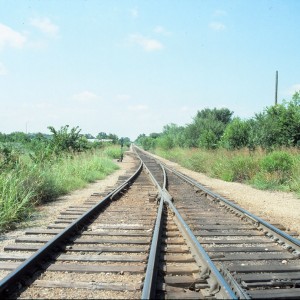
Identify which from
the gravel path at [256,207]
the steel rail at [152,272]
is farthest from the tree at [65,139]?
the steel rail at [152,272]

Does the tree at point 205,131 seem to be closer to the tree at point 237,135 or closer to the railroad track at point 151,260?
the tree at point 237,135

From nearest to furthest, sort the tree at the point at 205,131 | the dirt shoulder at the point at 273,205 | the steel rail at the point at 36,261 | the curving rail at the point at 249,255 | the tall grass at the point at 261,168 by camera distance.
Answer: the steel rail at the point at 36,261 → the curving rail at the point at 249,255 → the dirt shoulder at the point at 273,205 → the tall grass at the point at 261,168 → the tree at the point at 205,131

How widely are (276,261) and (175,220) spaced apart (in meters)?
2.51

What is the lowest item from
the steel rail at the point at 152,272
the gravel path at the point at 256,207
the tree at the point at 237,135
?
the gravel path at the point at 256,207

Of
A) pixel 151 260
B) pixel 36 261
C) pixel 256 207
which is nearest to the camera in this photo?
pixel 151 260

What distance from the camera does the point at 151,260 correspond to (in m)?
4.25

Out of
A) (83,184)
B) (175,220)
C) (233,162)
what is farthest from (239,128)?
(175,220)

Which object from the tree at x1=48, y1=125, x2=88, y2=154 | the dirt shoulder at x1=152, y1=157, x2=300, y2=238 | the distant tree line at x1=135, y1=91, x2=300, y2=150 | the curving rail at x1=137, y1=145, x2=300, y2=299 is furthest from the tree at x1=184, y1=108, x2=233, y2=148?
the curving rail at x1=137, y1=145, x2=300, y2=299

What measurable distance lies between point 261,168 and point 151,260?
12.2 m

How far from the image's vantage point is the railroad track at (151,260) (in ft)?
12.0

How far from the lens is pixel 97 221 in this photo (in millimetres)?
7086

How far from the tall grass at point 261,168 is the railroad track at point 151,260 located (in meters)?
6.77

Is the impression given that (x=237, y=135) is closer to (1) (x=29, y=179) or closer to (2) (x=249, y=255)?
(1) (x=29, y=179)

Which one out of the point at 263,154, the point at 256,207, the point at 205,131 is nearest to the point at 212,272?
the point at 256,207
